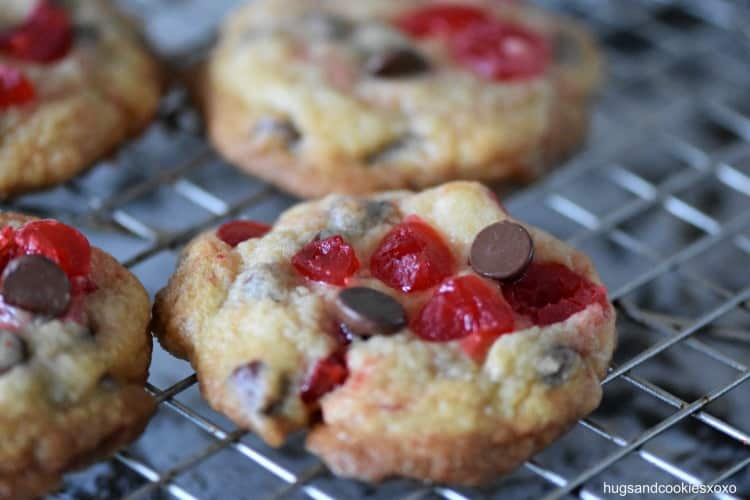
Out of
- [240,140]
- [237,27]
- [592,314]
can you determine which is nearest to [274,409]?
[592,314]

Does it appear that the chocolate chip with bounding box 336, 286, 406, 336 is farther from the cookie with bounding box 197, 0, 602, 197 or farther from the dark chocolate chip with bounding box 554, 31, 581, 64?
the dark chocolate chip with bounding box 554, 31, 581, 64

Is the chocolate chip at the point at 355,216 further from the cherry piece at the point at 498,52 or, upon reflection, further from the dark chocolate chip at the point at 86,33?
the dark chocolate chip at the point at 86,33

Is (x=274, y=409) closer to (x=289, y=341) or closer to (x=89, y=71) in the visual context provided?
(x=289, y=341)

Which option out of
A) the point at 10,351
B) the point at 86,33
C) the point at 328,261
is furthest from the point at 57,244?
the point at 86,33

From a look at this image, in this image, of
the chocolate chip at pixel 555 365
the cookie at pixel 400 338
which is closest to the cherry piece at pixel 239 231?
the cookie at pixel 400 338

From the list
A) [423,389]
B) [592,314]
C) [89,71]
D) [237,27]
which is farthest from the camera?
[237,27]

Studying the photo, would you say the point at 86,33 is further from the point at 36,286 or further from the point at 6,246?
the point at 36,286

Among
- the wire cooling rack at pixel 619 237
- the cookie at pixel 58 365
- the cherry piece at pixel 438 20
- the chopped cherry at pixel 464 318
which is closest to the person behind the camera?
the cookie at pixel 58 365
